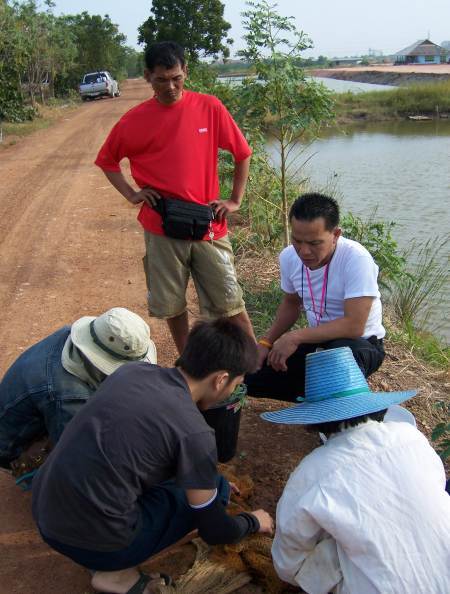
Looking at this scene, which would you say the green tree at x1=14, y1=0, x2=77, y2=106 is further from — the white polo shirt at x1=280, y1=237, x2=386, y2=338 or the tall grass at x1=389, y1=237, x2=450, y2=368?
the white polo shirt at x1=280, y1=237, x2=386, y2=338

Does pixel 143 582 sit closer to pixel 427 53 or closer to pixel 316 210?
A: pixel 316 210

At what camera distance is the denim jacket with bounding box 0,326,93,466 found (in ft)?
7.71

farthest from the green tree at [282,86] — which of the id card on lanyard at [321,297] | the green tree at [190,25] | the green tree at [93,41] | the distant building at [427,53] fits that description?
the distant building at [427,53]

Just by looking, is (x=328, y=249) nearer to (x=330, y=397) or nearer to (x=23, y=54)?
(x=330, y=397)

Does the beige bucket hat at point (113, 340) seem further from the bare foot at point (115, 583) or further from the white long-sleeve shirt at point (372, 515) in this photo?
the white long-sleeve shirt at point (372, 515)

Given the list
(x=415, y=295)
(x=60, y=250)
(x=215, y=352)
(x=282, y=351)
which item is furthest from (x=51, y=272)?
(x=215, y=352)

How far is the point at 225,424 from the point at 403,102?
94.8ft

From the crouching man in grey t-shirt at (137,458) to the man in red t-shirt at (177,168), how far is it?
4.34ft

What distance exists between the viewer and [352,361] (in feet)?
7.34

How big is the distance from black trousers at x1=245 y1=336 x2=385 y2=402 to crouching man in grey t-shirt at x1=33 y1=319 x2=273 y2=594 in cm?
96

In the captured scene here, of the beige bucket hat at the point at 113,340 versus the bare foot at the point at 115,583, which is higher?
the beige bucket hat at the point at 113,340

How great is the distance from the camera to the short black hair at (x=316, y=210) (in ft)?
8.50

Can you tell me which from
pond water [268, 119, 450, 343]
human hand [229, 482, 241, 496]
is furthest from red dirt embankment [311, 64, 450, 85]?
human hand [229, 482, 241, 496]

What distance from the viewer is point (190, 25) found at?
27.6 metres
